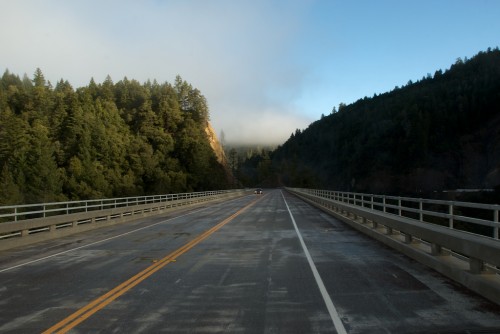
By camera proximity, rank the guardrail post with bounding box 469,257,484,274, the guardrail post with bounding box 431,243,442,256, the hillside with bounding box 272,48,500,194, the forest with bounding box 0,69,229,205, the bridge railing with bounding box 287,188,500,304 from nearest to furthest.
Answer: the bridge railing with bounding box 287,188,500,304 → the guardrail post with bounding box 469,257,484,274 → the guardrail post with bounding box 431,243,442,256 → the forest with bounding box 0,69,229,205 → the hillside with bounding box 272,48,500,194

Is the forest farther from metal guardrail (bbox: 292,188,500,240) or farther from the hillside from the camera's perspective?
the hillside

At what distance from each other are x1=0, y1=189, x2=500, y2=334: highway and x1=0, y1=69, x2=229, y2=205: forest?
53.0 m

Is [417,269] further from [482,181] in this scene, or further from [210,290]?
[482,181]

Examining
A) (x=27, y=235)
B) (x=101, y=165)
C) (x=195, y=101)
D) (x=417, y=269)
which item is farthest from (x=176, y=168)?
(x=417, y=269)

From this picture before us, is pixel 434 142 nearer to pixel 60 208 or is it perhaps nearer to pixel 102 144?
pixel 102 144

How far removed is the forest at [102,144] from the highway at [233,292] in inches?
2086

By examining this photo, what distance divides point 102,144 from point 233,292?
283 feet

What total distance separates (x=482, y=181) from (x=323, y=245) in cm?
11684

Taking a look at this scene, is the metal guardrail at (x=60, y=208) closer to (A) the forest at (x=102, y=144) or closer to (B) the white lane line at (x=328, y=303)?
(B) the white lane line at (x=328, y=303)

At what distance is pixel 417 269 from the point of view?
10680 mm

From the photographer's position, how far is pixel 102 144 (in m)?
90.4

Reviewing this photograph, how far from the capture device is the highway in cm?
666

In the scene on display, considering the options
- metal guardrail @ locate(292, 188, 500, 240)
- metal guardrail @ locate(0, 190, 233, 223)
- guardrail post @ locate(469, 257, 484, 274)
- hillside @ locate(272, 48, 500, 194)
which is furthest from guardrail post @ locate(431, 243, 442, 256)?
hillside @ locate(272, 48, 500, 194)

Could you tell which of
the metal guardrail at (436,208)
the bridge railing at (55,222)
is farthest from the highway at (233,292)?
the bridge railing at (55,222)
